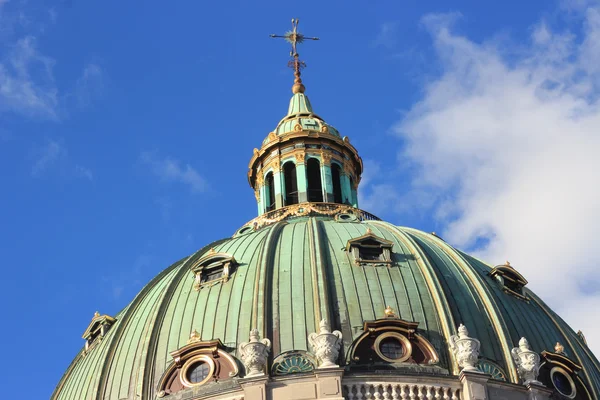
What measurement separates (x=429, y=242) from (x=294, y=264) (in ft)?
24.4

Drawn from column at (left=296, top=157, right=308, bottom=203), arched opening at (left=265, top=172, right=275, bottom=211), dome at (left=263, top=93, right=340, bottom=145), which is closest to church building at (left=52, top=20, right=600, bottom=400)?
column at (left=296, top=157, right=308, bottom=203)

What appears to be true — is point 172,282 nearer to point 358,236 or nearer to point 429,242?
point 358,236

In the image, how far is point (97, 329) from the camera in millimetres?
52906

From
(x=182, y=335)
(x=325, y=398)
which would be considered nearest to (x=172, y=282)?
(x=182, y=335)

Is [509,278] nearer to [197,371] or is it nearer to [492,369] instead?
[492,369]

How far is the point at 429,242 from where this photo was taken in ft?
178

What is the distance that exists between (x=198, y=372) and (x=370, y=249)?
343 inches

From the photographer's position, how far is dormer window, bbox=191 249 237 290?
50250 mm

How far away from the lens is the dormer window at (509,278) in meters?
51.8

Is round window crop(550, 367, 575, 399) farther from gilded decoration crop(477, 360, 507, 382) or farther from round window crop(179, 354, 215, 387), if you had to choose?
round window crop(179, 354, 215, 387)

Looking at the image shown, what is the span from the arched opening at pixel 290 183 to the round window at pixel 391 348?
16.3 m

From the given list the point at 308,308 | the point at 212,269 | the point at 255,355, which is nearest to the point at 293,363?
the point at 255,355

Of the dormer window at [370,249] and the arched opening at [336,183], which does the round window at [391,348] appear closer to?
the dormer window at [370,249]

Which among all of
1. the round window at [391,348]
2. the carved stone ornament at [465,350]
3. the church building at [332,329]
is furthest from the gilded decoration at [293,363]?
the carved stone ornament at [465,350]
